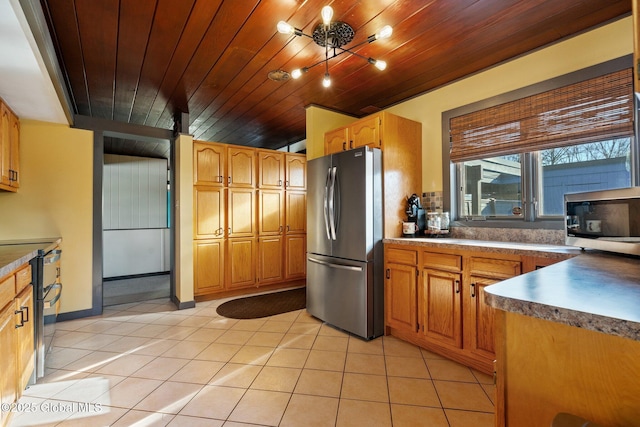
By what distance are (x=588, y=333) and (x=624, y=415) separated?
17cm

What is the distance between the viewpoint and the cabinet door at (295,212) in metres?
4.48

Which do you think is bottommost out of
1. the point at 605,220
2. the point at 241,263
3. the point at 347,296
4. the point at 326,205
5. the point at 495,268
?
the point at 347,296

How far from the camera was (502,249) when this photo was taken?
1.90 metres

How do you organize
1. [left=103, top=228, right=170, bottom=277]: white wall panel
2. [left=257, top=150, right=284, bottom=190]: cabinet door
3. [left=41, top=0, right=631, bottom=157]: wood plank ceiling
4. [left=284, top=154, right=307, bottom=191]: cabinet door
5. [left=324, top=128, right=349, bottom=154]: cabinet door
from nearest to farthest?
[left=41, top=0, right=631, bottom=157]: wood plank ceiling → [left=324, top=128, right=349, bottom=154]: cabinet door → [left=257, top=150, right=284, bottom=190]: cabinet door → [left=284, top=154, right=307, bottom=191]: cabinet door → [left=103, top=228, right=170, bottom=277]: white wall panel

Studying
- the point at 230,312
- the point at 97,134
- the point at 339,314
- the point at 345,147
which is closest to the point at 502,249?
the point at 339,314

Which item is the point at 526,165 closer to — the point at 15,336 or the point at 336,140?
the point at 336,140

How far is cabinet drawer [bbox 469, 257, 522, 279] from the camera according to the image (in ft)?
6.12

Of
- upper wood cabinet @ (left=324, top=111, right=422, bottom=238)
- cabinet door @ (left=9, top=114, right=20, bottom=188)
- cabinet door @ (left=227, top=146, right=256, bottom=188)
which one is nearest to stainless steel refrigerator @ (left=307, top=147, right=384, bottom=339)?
upper wood cabinet @ (left=324, top=111, right=422, bottom=238)

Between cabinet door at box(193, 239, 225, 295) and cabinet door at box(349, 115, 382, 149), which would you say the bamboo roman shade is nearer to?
cabinet door at box(349, 115, 382, 149)

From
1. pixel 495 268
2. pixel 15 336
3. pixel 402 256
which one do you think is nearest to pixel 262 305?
pixel 402 256

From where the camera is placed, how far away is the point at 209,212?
3812mm

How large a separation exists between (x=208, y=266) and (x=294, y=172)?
1.83 meters

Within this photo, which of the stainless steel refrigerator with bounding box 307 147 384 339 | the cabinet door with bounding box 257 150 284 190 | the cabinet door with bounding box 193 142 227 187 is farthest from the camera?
the cabinet door with bounding box 257 150 284 190

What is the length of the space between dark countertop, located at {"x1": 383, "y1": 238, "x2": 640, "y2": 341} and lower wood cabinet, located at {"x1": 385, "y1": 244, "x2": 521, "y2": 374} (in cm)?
84
